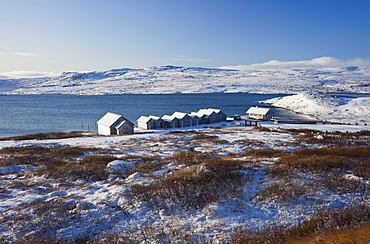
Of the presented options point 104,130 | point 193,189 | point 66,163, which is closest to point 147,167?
point 193,189

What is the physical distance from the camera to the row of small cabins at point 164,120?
173 feet

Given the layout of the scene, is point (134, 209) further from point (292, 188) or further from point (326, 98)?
point (326, 98)

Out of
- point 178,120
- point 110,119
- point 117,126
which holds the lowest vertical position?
point 178,120

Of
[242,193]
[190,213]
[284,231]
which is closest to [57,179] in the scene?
[190,213]

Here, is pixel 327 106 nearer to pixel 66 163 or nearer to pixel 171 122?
pixel 171 122

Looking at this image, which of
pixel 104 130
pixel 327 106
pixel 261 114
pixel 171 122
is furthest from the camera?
pixel 327 106

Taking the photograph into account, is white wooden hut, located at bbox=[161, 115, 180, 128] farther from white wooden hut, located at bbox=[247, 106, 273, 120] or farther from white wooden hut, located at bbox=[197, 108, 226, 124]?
white wooden hut, located at bbox=[247, 106, 273, 120]

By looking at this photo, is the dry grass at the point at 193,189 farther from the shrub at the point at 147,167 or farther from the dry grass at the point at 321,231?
the shrub at the point at 147,167

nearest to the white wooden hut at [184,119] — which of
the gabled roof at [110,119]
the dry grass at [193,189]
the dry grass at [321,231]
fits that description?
the gabled roof at [110,119]

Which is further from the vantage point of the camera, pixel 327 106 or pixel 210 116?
pixel 327 106

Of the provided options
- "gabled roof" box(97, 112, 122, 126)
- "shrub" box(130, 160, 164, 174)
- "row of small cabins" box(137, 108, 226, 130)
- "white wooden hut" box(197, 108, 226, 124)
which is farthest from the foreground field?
"white wooden hut" box(197, 108, 226, 124)

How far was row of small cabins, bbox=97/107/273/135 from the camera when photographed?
173 feet

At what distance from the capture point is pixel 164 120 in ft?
205

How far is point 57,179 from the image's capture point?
16.3 metres
